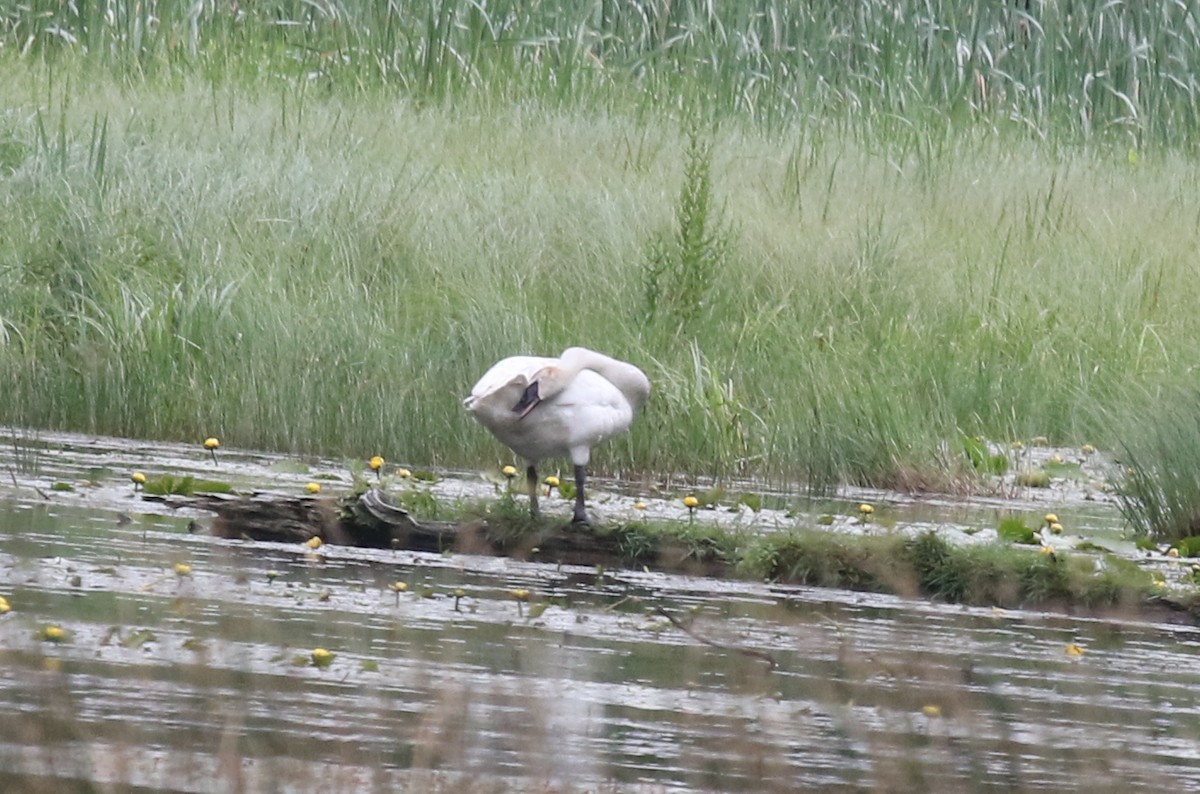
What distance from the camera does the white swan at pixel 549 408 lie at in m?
6.67

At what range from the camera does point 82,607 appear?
5.45m

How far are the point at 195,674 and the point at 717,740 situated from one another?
1.09 meters

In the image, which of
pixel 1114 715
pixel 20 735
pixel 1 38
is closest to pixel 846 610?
pixel 1114 715

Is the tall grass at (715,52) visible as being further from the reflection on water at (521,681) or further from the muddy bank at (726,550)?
the reflection on water at (521,681)

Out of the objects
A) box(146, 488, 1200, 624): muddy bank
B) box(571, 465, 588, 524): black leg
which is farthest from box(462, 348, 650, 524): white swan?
box(146, 488, 1200, 624): muddy bank

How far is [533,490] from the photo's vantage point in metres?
6.99

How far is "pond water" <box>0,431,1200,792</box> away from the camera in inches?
158

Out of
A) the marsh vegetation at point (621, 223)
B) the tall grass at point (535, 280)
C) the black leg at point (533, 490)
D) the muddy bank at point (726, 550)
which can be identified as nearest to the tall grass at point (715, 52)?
the marsh vegetation at point (621, 223)

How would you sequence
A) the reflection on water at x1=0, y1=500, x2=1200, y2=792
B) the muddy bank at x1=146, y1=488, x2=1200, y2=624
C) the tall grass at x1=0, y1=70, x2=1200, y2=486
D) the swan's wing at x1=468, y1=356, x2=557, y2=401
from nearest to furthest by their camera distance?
the reflection on water at x1=0, y1=500, x2=1200, y2=792, the muddy bank at x1=146, y1=488, x2=1200, y2=624, the swan's wing at x1=468, y1=356, x2=557, y2=401, the tall grass at x1=0, y1=70, x2=1200, y2=486

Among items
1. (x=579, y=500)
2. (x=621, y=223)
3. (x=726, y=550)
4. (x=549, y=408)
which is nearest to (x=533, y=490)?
(x=579, y=500)

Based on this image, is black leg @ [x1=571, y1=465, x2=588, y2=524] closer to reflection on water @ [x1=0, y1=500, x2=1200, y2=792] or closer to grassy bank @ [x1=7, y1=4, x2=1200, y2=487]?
reflection on water @ [x1=0, y1=500, x2=1200, y2=792]

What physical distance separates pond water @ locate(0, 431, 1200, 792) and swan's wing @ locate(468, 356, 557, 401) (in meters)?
0.52

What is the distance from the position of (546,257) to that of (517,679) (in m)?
6.49

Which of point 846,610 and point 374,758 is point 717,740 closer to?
point 374,758
